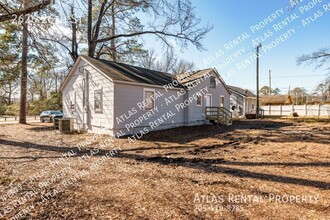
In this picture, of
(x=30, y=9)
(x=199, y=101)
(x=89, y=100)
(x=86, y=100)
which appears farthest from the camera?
(x=199, y=101)

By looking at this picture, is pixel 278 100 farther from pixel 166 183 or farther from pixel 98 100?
pixel 166 183

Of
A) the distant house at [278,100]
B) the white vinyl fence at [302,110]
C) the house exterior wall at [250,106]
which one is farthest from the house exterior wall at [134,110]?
the distant house at [278,100]

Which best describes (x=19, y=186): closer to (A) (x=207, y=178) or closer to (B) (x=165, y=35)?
(A) (x=207, y=178)

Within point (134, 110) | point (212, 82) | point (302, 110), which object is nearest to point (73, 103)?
point (134, 110)

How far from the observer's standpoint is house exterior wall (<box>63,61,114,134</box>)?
12.3 m

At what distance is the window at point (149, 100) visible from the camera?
13.6 meters

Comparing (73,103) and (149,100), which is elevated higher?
(149,100)

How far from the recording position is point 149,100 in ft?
45.6

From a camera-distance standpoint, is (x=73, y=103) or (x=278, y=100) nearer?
(x=73, y=103)

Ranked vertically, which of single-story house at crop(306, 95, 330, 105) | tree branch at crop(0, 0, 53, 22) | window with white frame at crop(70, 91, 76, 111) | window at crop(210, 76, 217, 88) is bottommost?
window with white frame at crop(70, 91, 76, 111)

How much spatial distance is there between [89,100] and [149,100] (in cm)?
371

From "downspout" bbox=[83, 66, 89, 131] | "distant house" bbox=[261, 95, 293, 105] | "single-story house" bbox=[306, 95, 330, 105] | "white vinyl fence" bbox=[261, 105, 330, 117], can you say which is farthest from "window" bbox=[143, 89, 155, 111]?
"distant house" bbox=[261, 95, 293, 105]

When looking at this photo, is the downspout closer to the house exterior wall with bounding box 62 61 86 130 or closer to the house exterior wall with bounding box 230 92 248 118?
the house exterior wall with bounding box 62 61 86 130

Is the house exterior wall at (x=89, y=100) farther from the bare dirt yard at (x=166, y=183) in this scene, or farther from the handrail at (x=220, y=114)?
the handrail at (x=220, y=114)
